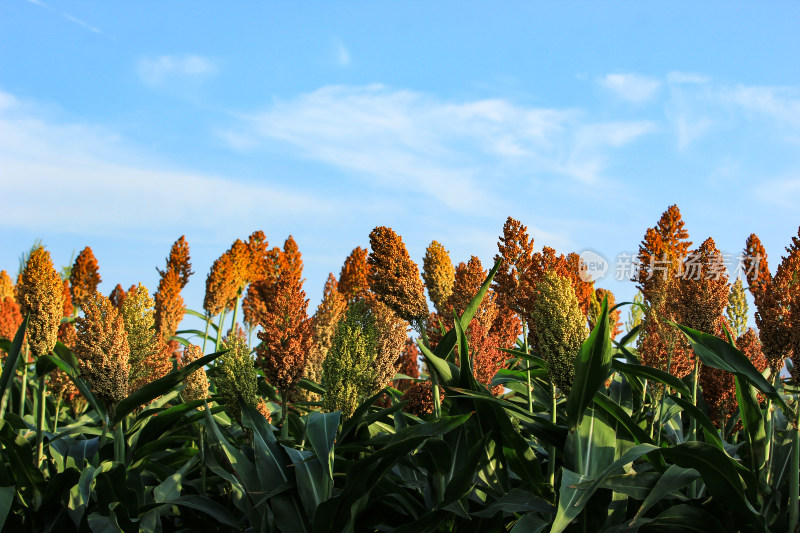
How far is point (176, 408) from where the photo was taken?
12.3ft

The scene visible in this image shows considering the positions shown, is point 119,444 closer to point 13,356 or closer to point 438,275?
point 13,356

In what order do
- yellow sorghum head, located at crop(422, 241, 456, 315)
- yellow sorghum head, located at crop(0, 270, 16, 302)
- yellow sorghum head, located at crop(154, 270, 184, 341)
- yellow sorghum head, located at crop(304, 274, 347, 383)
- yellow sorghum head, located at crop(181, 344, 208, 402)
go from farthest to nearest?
yellow sorghum head, located at crop(0, 270, 16, 302) → yellow sorghum head, located at crop(154, 270, 184, 341) → yellow sorghum head, located at crop(304, 274, 347, 383) → yellow sorghum head, located at crop(422, 241, 456, 315) → yellow sorghum head, located at crop(181, 344, 208, 402)

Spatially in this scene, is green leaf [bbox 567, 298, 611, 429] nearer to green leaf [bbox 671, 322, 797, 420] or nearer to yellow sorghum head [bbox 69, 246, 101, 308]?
green leaf [bbox 671, 322, 797, 420]

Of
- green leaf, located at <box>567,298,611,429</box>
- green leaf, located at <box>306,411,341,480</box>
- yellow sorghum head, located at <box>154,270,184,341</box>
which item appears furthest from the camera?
yellow sorghum head, located at <box>154,270,184,341</box>

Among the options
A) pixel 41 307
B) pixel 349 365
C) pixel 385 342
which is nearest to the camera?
pixel 349 365

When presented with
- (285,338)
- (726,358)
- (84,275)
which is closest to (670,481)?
(726,358)

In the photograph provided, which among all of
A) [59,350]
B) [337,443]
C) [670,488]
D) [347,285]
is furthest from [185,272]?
[670,488]

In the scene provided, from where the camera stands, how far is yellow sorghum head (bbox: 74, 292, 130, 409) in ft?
11.0

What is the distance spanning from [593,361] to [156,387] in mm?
2023

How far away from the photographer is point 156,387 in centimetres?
330

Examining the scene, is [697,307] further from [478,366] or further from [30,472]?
[30,472]

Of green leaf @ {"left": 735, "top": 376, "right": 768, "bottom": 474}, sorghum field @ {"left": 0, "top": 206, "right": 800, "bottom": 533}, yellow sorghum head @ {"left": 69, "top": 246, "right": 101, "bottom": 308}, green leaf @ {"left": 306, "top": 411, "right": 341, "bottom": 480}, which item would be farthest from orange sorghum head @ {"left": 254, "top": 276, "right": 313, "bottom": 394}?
yellow sorghum head @ {"left": 69, "top": 246, "right": 101, "bottom": 308}

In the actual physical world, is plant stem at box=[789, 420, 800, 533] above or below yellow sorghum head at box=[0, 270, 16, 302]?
below

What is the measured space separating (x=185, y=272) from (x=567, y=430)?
15.0ft
